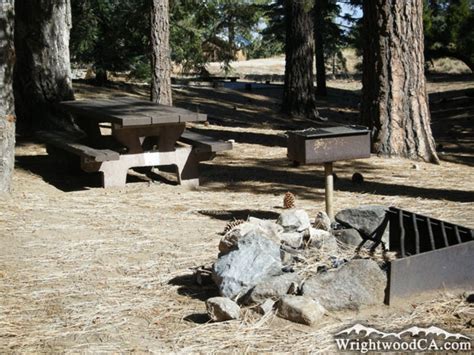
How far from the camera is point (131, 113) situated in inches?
356

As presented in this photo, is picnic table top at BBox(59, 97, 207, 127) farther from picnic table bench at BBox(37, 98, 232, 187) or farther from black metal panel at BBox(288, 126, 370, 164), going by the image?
black metal panel at BBox(288, 126, 370, 164)

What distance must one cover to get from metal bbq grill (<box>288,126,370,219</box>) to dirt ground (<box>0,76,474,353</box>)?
3.42 feet

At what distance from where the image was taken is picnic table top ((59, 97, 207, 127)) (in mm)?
8626

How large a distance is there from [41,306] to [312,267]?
1.80 m

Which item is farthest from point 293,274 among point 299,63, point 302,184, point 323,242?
point 299,63

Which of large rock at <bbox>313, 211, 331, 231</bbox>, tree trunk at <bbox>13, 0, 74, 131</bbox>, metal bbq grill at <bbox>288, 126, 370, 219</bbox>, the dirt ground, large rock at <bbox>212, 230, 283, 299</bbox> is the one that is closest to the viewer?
the dirt ground

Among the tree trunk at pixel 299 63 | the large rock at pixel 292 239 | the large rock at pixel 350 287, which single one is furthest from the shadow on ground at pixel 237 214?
the tree trunk at pixel 299 63

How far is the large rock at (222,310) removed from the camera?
15.3 feet

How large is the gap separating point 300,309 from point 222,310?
0.46 metres

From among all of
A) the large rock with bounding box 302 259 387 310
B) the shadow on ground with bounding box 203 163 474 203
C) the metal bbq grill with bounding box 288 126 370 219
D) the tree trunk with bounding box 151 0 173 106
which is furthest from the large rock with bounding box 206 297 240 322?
the tree trunk with bounding box 151 0 173 106

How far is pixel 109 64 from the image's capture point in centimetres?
1969

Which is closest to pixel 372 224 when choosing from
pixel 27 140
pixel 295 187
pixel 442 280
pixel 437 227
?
pixel 437 227

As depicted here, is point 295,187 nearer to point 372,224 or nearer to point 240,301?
point 372,224

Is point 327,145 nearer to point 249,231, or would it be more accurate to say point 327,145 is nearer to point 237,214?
point 249,231
